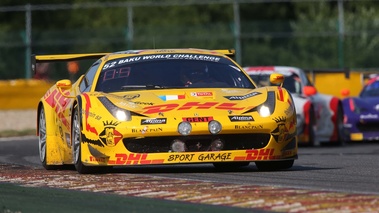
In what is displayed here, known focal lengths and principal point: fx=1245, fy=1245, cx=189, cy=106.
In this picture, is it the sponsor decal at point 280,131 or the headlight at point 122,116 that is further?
the sponsor decal at point 280,131

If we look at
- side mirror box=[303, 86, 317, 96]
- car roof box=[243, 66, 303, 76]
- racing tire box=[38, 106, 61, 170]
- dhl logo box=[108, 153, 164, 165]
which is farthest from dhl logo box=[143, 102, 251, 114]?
car roof box=[243, 66, 303, 76]

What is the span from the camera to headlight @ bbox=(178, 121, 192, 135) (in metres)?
10.0

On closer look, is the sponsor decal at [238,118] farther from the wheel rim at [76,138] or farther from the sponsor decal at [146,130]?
the wheel rim at [76,138]

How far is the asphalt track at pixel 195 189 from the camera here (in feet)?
24.2

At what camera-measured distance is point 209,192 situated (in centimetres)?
824

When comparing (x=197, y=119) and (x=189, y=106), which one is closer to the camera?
(x=197, y=119)

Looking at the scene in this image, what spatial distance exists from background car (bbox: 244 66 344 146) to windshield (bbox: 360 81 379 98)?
3.83ft

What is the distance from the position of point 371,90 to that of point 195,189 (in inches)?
490

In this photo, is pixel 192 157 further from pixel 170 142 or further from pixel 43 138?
pixel 43 138

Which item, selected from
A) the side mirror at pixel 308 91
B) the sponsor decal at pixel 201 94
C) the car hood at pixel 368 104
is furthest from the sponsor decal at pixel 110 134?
the car hood at pixel 368 104

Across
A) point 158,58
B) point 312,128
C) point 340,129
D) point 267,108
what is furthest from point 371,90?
point 267,108

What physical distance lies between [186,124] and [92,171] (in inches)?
40.1

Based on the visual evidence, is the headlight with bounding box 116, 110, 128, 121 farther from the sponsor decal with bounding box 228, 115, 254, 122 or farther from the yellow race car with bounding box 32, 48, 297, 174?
the sponsor decal with bounding box 228, 115, 254, 122

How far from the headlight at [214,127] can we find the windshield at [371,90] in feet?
34.6
